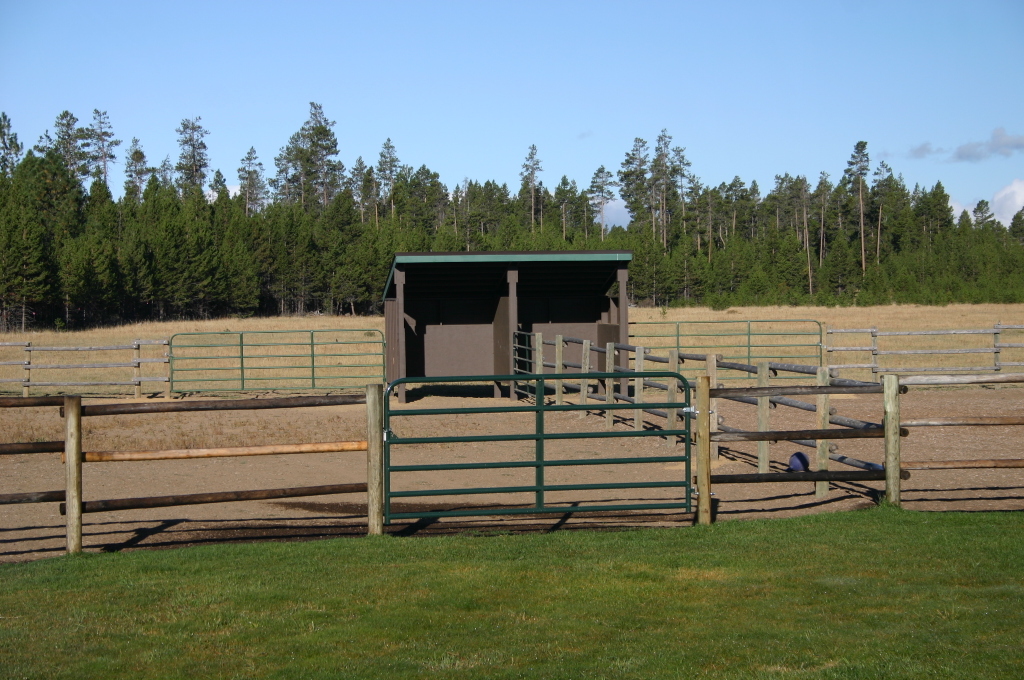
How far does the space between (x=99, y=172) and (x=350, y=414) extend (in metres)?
82.3

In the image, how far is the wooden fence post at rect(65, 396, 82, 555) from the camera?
6.27m

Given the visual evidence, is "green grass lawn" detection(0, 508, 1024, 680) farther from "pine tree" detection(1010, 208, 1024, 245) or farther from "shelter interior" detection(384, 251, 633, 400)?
"pine tree" detection(1010, 208, 1024, 245)

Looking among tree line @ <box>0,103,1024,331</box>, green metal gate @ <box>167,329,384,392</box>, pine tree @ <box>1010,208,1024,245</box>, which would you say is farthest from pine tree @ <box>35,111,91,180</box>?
pine tree @ <box>1010,208,1024,245</box>

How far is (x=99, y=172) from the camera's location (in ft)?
291

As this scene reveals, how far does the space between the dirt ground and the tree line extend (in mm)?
40916

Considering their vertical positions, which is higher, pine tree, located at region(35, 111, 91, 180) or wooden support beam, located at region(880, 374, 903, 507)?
pine tree, located at region(35, 111, 91, 180)

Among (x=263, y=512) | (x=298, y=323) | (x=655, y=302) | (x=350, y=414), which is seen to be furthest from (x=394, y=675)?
(x=655, y=302)

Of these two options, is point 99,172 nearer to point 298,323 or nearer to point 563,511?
point 298,323

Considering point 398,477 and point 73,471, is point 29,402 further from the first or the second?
point 398,477

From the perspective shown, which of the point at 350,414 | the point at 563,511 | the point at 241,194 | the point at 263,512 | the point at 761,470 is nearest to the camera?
the point at 563,511

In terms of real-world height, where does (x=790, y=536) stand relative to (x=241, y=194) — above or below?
below

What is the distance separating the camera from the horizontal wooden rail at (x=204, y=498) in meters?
6.36

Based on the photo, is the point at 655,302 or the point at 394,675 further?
the point at 655,302

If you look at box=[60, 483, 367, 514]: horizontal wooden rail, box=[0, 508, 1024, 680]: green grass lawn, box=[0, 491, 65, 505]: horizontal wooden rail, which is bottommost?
box=[0, 508, 1024, 680]: green grass lawn
